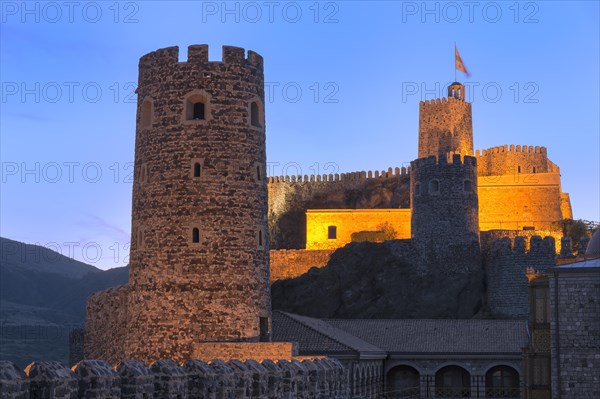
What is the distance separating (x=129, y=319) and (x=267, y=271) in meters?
Answer: 3.87

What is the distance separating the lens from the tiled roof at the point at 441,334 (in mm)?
39406

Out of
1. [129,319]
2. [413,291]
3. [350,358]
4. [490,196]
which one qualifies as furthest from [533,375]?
[490,196]

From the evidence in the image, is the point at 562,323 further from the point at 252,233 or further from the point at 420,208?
the point at 420,208

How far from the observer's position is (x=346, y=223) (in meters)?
62.5

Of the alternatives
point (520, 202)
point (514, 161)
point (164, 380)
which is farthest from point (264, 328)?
point (514, 161)

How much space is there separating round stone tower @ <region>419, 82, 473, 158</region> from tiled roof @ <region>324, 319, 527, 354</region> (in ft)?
87.3

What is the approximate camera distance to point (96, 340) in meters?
31.0

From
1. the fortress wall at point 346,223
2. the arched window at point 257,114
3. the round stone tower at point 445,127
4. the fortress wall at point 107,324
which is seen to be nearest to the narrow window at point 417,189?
the fortress wall at point 346,223

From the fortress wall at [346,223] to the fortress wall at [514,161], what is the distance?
641cm

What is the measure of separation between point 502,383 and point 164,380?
90.5 feet

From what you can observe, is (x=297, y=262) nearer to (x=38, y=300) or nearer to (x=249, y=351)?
(x=249, y=351)

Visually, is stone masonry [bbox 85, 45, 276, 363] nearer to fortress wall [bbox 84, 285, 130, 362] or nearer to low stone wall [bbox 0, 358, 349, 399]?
fortress wall [bbox 84, 285, 130, 362]

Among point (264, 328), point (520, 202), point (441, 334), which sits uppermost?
point (520, 202)

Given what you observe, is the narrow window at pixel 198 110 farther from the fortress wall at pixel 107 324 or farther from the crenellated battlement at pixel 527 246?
the crenellated battlement at pixel 527 246
